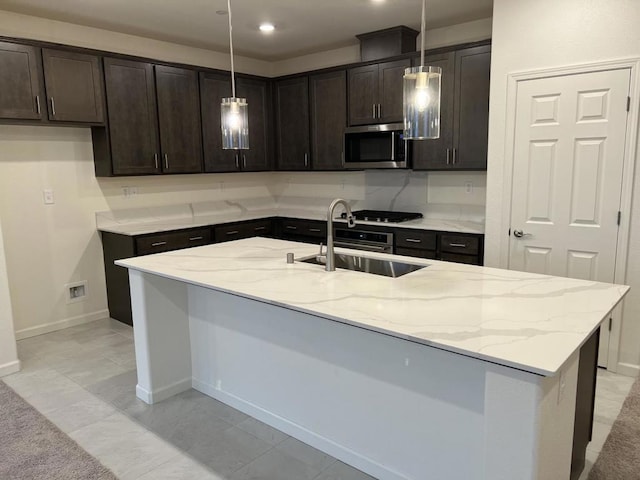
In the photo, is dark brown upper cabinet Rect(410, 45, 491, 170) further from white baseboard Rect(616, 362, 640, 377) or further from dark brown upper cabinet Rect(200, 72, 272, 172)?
dark brown upper cabinet Rect(200, 72, 272, 172)

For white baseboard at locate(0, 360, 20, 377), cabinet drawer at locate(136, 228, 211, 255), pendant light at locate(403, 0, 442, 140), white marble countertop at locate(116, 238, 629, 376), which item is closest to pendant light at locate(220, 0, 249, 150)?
white marble countertop at locate(116, 238, 629, 376)

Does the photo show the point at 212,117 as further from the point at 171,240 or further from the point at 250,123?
the point at 171,240

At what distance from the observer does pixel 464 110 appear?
4047 mm

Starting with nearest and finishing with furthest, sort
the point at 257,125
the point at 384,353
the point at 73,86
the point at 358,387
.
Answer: the point at 384,353
the point at 358,387
the point at 73,86
the point at 257,125

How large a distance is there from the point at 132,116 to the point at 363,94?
2.14 meters

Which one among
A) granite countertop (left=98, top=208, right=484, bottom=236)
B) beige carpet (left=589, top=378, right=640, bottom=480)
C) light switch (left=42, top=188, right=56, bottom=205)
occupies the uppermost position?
light switch (left=42, top=188, right=56, bottom=205)

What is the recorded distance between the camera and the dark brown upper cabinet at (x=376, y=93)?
14.5 ft

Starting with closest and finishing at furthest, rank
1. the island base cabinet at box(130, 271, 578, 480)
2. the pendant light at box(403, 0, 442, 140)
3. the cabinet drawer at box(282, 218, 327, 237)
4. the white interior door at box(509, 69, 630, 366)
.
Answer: the island base cabinet at box(130, 271, 578, 480) → the pendant light at box(403, 0, 442, 140) → the white interior door at box(509, 69, 630, 366) → the cabinet drawer at box(282, 218, 327, 237)

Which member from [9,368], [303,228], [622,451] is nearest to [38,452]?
[9,368]

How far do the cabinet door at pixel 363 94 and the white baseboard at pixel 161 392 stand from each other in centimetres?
288

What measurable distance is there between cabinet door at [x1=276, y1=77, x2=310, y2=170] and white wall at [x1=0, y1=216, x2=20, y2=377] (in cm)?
296

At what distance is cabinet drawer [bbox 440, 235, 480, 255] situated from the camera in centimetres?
390

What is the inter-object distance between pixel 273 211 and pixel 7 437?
3769 mm

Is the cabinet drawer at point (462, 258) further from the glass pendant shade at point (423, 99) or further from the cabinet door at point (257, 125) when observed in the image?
the cabinet door at point (257, 125)
